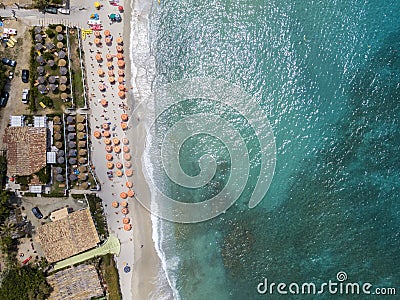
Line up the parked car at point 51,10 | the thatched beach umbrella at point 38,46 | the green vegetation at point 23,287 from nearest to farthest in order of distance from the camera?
the green vegetation at point 23,287 → the thatched beach umbrella at point 38,46 → the parked car at point 51,10

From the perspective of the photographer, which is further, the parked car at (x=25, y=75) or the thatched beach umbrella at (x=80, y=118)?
the thatched beach umbrella at (x=80, y=118)

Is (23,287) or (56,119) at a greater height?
(56,119)

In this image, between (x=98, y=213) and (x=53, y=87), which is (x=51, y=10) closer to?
(x=53, y=87)

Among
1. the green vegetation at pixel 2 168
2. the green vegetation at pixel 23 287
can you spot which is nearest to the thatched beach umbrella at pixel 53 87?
the green vegetation at pixel 2 168

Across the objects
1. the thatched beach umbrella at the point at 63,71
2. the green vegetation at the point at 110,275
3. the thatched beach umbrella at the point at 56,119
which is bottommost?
the green vegetation at the point at 110,275

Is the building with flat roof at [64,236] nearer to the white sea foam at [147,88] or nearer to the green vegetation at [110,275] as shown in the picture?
the green vegetation at [110,275]

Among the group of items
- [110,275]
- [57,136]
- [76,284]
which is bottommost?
[76,284]

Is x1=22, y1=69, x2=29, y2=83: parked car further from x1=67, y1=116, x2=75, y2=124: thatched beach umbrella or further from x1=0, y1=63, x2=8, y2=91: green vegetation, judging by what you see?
x1=67, y1=116, x2=75, y2=124: thatched beach umbrella

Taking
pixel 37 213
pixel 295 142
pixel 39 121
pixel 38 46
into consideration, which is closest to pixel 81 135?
pixel 39 121
